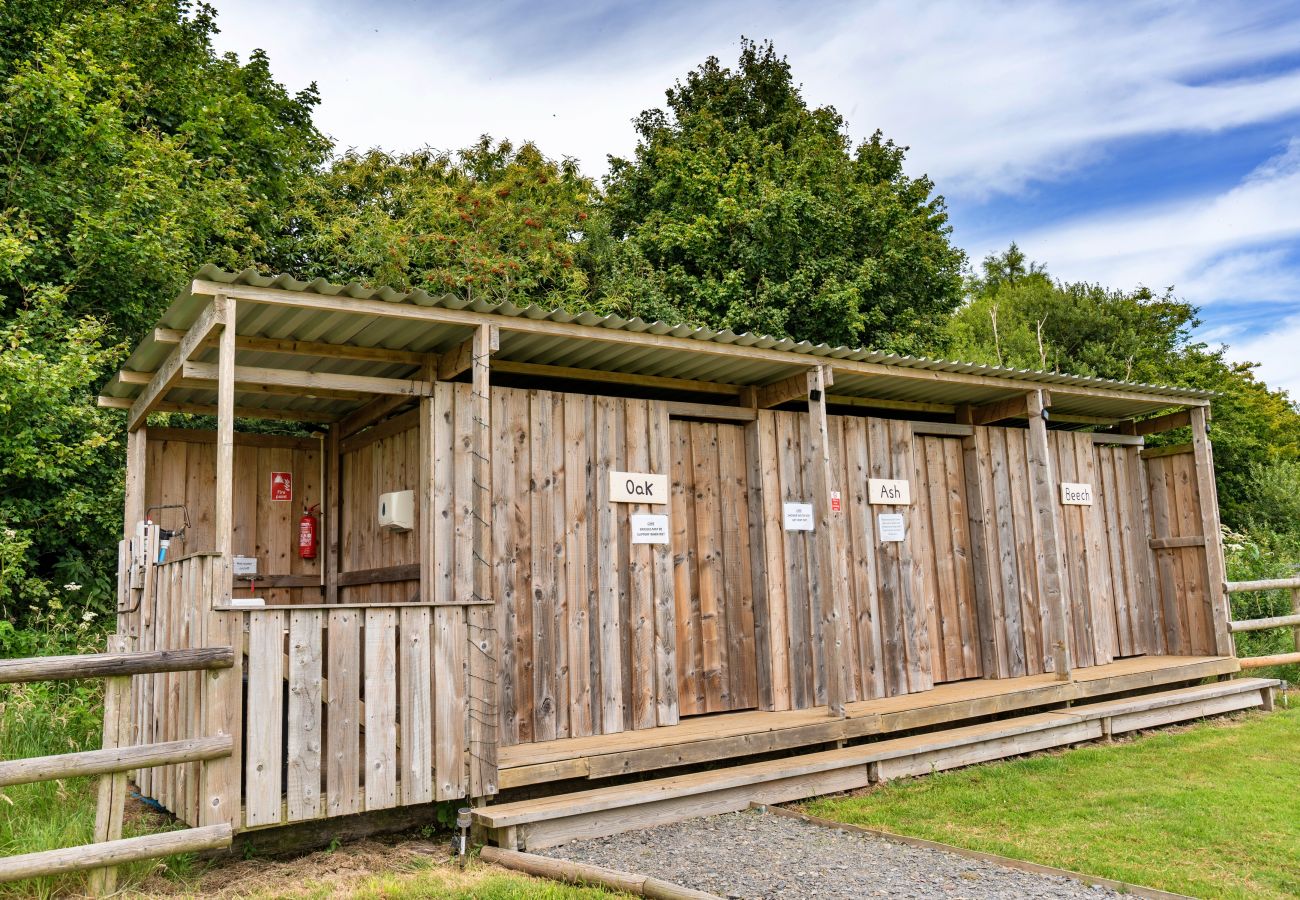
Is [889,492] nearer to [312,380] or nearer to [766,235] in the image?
[312,380]

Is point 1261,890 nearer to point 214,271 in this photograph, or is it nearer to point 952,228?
point 214,271


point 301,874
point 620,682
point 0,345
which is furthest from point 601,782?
point 0,345

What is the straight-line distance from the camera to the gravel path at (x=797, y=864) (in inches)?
159

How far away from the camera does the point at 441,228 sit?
16.2m

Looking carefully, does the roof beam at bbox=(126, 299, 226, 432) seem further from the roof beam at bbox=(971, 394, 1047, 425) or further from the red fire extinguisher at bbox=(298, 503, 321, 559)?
the roof beam at bbox=(971, 394, 1047, 425)

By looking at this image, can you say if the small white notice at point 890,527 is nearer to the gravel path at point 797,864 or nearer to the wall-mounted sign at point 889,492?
the wall-mounted sign at point 889,492

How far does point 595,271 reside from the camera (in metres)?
18.1

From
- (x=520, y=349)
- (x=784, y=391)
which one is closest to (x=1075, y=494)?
(x=784, y=391)

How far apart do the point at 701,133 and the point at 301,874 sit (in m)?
18.9

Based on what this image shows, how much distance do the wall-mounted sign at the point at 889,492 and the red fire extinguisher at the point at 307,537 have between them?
4.45 metres

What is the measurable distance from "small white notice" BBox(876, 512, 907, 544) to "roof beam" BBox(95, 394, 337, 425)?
4.49 metres

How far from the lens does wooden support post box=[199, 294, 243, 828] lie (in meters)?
4.21

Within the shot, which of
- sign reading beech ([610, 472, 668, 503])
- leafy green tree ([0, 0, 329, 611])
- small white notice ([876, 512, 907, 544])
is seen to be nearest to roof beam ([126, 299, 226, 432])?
leafy green tree ([0, 0, 329, 611])

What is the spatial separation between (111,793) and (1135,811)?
17.7ft
